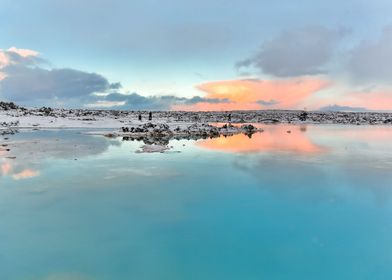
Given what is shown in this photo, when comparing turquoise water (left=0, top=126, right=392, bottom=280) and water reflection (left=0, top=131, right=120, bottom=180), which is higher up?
water reflection (left=0, top=131, right=120, bottom=180)

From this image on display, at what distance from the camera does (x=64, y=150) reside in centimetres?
2097

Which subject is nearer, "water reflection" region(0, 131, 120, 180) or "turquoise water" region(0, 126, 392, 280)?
"turquoise water" region(0, 126, 392, 280)

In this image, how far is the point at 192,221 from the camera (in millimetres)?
9078

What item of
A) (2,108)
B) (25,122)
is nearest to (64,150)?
(25,122)

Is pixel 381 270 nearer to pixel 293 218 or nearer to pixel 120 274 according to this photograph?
pixel 293 218

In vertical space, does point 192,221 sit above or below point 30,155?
below

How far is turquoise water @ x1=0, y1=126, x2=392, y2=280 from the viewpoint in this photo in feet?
22.2

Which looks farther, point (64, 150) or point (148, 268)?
point (64, 150)

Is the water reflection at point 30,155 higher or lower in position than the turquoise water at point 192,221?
higher

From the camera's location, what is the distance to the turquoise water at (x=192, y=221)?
6766 mm

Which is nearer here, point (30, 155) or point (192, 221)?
point (192, 221)

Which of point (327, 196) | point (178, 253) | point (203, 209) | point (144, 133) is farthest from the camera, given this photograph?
point (144, 133)

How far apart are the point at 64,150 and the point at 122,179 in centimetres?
886

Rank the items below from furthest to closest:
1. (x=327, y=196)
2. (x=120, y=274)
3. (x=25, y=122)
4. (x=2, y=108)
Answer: (x=2, y=108), (x=25, y=122), (x=327, y=196), (x=120, y=274)
